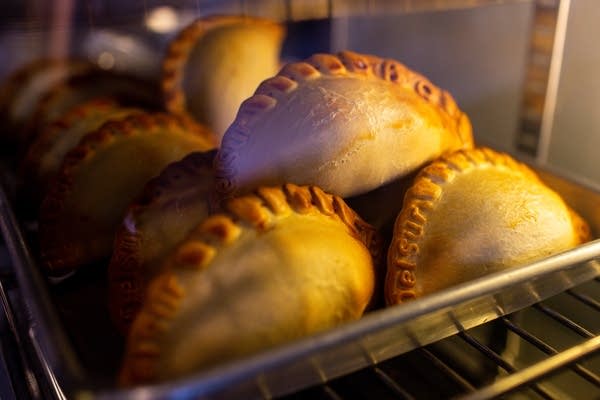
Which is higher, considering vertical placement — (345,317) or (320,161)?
(320,161)

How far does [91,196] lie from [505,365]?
21.5 inches

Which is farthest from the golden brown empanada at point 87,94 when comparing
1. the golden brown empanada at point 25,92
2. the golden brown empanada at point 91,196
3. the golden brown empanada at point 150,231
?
the golden brown empanada at point 150,231

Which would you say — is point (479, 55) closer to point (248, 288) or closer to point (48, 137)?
point (48, 137)

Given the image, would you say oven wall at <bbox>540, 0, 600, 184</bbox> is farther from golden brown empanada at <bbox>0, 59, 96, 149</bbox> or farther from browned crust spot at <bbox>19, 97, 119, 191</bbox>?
golden brown empanada at <bbox>0, 59, 96, 149</bbox>

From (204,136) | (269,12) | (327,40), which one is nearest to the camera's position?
(204,136)

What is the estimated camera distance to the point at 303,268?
58cm

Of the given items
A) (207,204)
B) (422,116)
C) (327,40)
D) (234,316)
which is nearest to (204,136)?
(207,204)

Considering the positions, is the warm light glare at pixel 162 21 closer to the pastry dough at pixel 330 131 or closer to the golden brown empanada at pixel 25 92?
the golden brown empanada at pixel 25 92

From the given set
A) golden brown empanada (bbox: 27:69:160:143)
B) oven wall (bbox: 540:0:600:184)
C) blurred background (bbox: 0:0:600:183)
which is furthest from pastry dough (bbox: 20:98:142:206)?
oven wall (bbox: 540:0:600:184)

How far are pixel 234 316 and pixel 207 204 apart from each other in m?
0.22

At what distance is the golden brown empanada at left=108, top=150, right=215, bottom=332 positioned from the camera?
693 millimetres

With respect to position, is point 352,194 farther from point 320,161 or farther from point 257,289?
point 257,289

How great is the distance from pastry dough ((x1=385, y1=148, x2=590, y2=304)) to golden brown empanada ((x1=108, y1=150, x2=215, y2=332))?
231mm

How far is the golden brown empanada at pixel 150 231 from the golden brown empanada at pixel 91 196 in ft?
0.35
